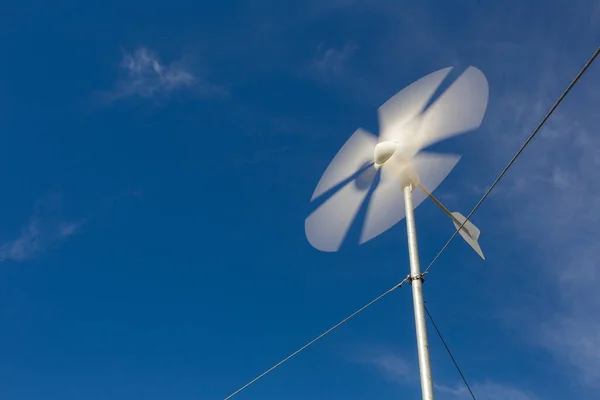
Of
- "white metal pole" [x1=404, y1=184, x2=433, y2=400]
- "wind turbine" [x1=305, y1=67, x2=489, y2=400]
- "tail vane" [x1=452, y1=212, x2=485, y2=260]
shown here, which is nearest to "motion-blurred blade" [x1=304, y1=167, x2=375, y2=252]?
"wind turbine" [x1=305, y1=67, x2=489, y2=400]

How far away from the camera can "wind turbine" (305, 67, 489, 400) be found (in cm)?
1091

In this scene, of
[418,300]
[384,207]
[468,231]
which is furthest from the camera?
[384,207]

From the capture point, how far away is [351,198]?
1288 centimetres

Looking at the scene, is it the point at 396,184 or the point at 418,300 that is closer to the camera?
the point at 418,300

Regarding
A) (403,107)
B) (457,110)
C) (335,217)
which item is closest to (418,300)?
(335,217)

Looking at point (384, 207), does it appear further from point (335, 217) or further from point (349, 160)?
point (349, 160)

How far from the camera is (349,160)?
42.9 ft

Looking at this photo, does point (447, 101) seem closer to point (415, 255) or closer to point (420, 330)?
point (415, 255)

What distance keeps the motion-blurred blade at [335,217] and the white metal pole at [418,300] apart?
1.63 meters

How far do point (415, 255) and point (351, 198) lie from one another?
3100mm

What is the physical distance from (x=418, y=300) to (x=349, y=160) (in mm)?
4573

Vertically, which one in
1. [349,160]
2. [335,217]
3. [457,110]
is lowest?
[457,110]

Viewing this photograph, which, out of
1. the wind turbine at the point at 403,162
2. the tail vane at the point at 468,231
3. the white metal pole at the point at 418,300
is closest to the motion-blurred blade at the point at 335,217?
the wind turbine at the point at 403,162

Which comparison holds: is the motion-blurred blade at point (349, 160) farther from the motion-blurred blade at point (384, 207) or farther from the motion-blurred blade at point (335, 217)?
the motion-blurred blade at point (384, 207)
